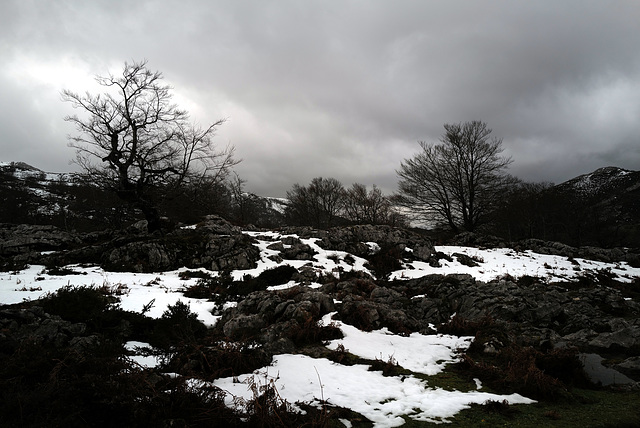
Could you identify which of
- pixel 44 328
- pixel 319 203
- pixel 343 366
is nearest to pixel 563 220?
pixel 319 203

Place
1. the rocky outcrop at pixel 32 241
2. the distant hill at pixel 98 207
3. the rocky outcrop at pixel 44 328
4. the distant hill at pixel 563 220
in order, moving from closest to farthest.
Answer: the rocky outcrop at pixel 44 328 → the rocky outcrop at pixel 32 241 → the distant hill at pixel 98 207 → the distant hill at pixel 563 220

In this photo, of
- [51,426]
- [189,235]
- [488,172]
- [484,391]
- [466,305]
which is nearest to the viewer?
[51,426]

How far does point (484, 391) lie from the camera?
462 cm

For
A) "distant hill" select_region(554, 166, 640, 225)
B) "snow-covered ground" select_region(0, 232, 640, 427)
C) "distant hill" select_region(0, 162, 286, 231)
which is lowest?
"snow-covered ground" select_region(0, 232, 640, 427)

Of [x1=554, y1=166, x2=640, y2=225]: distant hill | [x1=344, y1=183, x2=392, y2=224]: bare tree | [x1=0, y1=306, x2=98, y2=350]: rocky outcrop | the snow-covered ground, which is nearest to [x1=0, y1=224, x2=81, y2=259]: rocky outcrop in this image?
the snow-covered ground

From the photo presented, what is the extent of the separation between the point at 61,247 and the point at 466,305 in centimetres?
2230

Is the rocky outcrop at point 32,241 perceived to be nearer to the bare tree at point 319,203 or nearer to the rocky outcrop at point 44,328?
the rocky outcrop at point 44,328

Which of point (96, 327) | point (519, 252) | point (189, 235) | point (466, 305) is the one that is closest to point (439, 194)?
point (519, 252)

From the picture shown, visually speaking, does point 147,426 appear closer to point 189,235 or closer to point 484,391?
point 484,391

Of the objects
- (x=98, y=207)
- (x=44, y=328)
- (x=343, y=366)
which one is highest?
(x=98, y=207)

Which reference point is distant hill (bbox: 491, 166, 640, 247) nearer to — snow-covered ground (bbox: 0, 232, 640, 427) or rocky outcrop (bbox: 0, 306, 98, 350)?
snow-covered ground (bbox: 0, 232, 640, 427)

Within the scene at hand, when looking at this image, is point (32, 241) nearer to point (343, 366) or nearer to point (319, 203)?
point (343, 366)

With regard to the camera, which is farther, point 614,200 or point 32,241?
point 614,200

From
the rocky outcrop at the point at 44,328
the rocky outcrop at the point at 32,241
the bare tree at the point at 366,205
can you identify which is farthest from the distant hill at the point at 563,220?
the rocky outcrop at the point at 32,241
